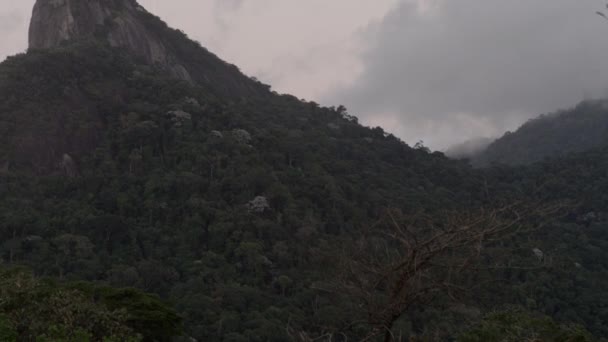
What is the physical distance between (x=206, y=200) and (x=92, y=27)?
41.9m

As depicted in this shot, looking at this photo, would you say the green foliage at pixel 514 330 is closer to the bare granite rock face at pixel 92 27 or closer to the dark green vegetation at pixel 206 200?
the dark green vegetation at pixel 206 200

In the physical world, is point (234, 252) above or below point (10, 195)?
below

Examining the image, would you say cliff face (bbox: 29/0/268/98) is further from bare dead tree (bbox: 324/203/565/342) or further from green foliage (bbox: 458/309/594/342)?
bare dead tree (bbox: 324/203/565/342)

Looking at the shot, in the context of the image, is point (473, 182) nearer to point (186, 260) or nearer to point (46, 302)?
point (186, 260)

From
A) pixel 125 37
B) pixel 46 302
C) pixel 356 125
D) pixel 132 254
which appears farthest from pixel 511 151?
pixel 46 302

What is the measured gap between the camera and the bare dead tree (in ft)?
16.3

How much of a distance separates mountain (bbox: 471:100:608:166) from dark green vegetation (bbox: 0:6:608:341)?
1543 inches

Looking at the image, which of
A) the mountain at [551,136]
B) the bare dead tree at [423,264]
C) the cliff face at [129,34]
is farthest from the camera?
the mountain at [551,136]

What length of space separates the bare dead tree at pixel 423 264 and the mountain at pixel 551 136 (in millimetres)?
117873

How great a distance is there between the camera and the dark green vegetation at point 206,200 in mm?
39031

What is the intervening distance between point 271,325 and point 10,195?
85.0ft

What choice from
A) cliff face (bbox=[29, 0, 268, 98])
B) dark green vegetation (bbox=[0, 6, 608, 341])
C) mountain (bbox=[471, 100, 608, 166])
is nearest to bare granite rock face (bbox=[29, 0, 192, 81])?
cliff face (bbox=[29, 0, 268, 98])

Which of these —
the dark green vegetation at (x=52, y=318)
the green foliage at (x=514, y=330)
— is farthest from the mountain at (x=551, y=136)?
the dark green vegetation at (x=52, y=318)

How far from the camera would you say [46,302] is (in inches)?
597
